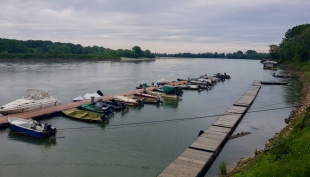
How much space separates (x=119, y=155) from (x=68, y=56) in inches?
4866

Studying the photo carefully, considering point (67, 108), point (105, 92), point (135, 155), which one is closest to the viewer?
point (135, 155)

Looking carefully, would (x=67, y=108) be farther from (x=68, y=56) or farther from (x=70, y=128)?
(x=68, y=56)

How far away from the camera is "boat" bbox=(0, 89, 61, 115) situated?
23.6 m

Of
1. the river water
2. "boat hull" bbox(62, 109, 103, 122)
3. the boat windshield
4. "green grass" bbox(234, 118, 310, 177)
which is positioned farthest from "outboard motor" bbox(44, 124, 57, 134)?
"green grass" bbox(234, 118, 310, 177)

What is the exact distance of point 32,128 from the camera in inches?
769

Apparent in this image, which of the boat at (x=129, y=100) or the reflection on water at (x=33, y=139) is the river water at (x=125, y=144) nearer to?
the reflection on water at (x=33, y=139)

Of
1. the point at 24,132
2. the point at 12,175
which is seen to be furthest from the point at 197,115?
the point at 12,175

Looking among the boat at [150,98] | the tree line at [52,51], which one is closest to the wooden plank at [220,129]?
the boat at [150,98]

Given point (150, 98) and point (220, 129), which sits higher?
point (150, 98)

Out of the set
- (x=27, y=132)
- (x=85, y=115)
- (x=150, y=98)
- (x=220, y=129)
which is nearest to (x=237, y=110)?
(x=220, y=129)

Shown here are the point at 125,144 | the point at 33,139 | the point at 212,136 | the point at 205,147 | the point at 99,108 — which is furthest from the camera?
the point at 99,108

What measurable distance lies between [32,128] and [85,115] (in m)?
5.78

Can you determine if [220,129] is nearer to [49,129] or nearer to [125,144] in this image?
[125,144]

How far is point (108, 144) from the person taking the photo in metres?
18.8
